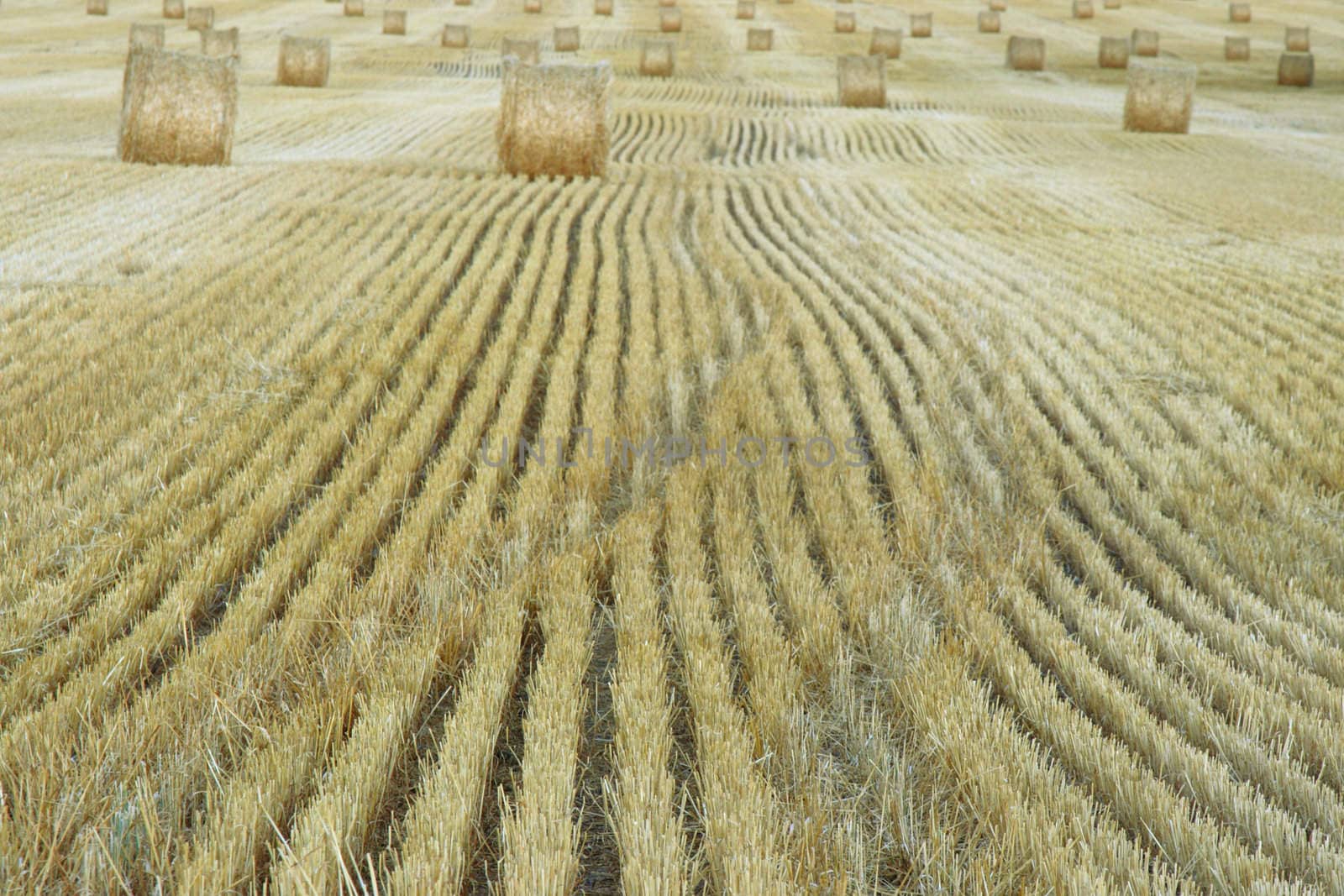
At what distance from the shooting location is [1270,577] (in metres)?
2.95

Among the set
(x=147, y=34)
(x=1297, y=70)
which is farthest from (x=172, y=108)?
(x=1297, y=70)

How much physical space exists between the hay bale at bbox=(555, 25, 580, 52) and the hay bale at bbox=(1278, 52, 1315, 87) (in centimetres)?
1827

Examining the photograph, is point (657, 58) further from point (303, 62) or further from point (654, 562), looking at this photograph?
point (654, 562)

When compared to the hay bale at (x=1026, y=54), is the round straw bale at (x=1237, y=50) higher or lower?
higher

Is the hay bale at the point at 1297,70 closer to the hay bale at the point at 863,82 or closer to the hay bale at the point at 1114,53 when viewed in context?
the hay bale at the point at 1114,53

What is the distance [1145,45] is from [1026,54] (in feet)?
13.6

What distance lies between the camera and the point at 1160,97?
17547 millimetres

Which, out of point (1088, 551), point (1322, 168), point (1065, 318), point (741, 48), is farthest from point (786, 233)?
point (741, 48)

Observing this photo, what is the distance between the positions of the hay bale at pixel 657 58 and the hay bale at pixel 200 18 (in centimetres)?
1381

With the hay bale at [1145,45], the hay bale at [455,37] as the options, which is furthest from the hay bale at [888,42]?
the hay bale at [455,37]

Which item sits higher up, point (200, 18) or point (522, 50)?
point (200, 18)

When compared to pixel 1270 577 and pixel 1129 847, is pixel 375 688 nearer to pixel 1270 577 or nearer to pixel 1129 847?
pixel 1129 847

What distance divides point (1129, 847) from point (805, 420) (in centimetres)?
260

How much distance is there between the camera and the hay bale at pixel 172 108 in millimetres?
10266
